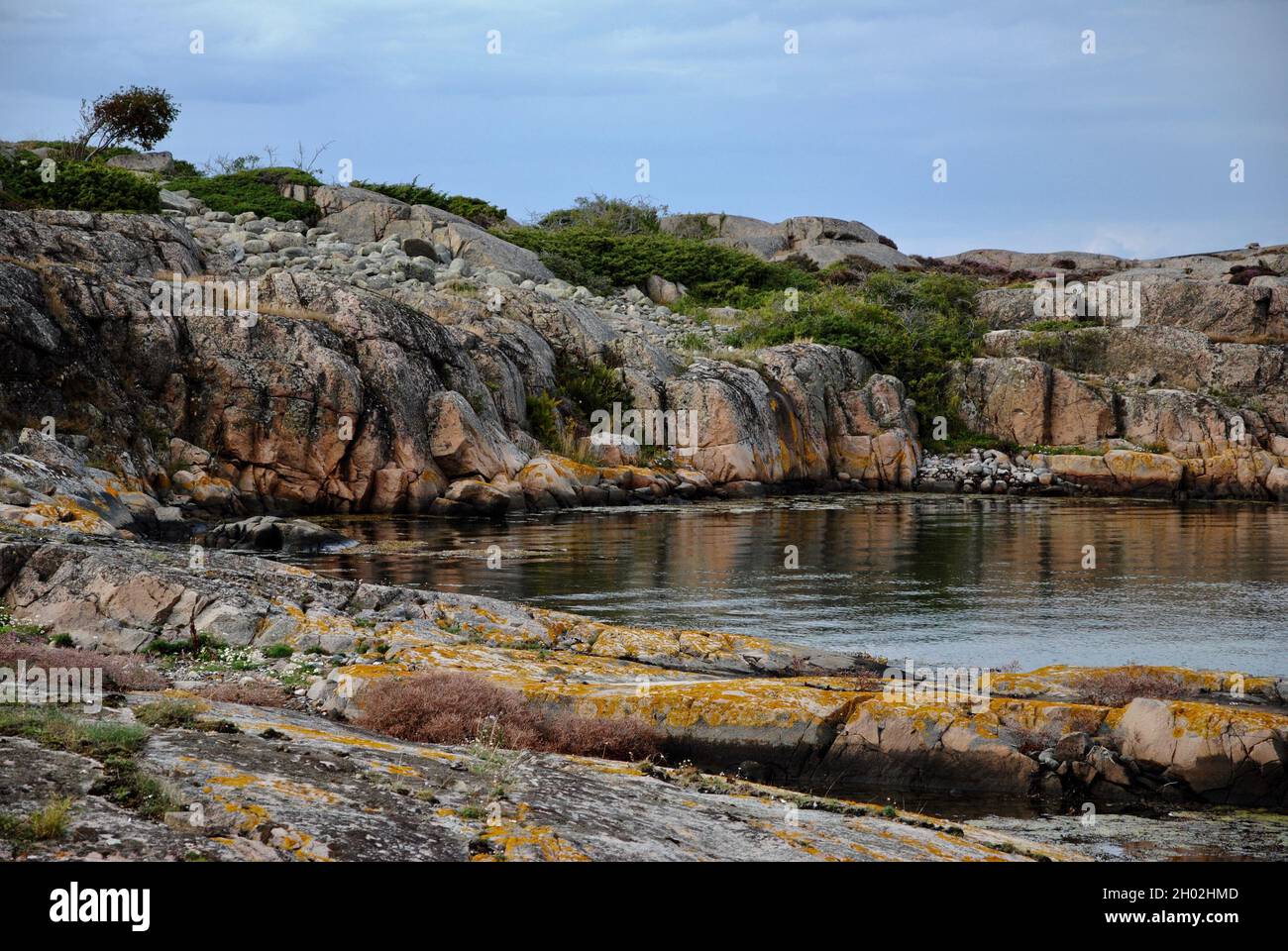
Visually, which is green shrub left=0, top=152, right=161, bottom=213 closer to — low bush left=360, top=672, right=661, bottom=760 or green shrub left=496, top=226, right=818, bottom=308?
green shrub left=496, top=226, right=818, bottom=308

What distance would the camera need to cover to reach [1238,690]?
43.5 ft

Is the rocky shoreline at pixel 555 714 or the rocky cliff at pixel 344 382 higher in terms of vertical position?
the rocky cliff at pixel 344 382

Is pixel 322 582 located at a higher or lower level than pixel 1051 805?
higher

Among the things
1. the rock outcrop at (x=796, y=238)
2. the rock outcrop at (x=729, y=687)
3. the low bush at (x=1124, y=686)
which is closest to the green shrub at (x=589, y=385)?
the rock outcrop at (x=729, y=687)

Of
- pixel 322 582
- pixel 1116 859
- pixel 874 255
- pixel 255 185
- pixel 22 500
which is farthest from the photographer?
pixel 874 255

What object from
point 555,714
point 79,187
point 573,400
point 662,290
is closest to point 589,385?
point 573,400

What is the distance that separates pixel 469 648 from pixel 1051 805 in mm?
6661

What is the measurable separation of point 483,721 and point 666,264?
61278 mm

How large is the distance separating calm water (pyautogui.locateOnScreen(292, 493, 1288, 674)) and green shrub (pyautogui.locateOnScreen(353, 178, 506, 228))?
A: 37.3 metres

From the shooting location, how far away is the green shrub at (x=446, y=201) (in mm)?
67625

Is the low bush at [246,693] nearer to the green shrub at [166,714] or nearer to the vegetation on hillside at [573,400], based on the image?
the green shrub at [166,714]


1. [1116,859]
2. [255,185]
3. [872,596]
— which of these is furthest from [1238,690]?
[255,185]

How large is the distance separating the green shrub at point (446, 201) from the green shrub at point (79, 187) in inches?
750
